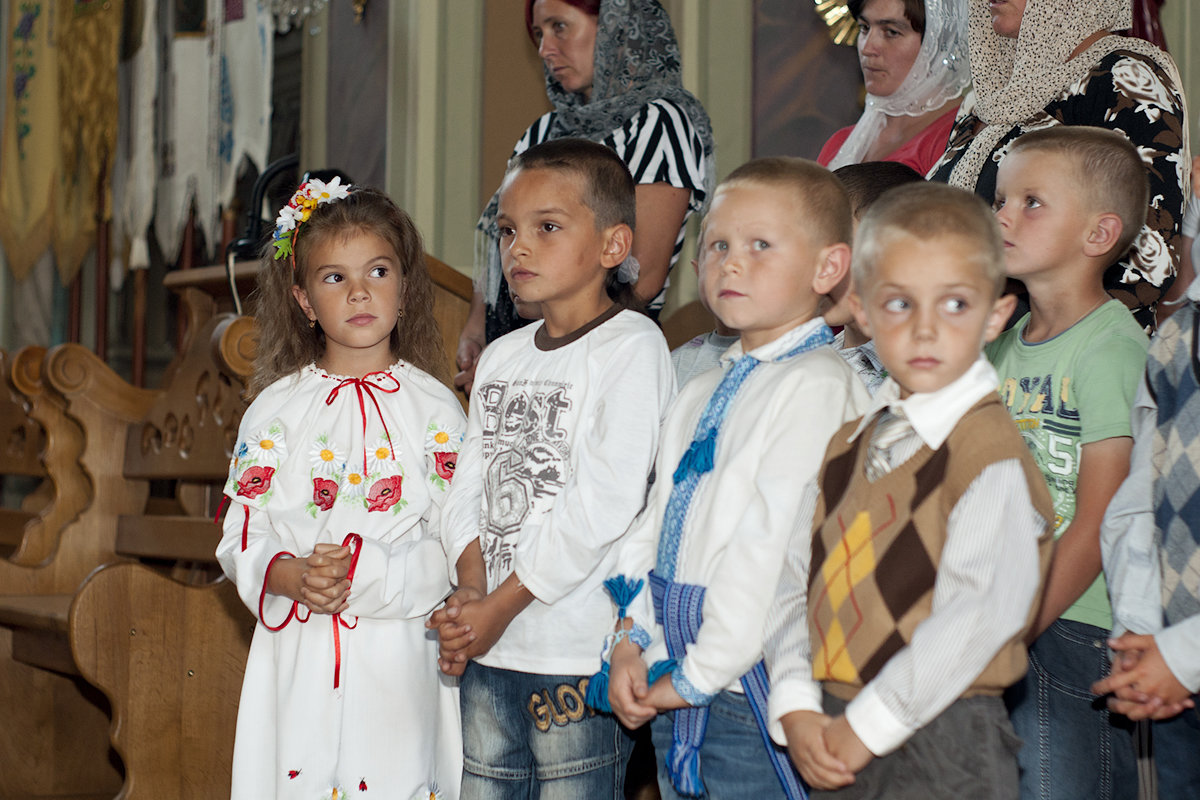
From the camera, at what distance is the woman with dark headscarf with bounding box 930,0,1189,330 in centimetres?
214

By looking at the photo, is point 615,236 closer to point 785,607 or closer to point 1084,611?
point 785,607

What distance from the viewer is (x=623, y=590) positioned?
1.85 m

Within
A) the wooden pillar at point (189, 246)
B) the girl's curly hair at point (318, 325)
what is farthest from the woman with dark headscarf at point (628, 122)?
the wooden pillar at point (189, 246)

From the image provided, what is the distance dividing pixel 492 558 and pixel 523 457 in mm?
180

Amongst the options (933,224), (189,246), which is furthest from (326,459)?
(189,246)

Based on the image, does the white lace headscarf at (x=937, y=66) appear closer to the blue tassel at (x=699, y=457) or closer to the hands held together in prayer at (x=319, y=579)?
the blue tassel at (x=699, y=457)

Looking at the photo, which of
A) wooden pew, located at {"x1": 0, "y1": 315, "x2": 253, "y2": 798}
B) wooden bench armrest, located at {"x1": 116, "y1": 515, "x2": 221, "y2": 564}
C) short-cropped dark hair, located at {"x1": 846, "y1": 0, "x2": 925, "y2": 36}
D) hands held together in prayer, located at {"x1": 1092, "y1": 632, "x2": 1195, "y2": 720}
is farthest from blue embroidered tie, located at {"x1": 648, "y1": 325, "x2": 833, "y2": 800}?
wooden bench armrest, located at {"x1": 116, "y1": 515, "x2": 221, "y2": 564}

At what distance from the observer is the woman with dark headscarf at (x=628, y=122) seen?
2748 mm

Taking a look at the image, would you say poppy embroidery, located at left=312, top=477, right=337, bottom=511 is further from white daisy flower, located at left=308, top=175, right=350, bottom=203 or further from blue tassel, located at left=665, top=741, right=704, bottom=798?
blue tassel, located at left=665, top=741, right=704, bottom=798

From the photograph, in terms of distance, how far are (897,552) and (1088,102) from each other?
113 centimetres

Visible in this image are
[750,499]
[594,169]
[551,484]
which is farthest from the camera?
[594,169]

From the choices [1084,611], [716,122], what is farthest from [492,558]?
[716,122]

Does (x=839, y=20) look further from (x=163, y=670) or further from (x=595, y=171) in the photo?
(x=163, y=670)

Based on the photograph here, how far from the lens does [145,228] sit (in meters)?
7.19
